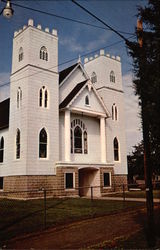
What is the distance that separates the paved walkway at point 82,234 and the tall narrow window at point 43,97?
15.5m

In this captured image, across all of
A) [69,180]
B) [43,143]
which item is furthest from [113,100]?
[69,180]

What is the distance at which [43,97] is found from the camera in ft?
90.9

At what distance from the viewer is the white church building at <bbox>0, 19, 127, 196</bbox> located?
26.4 meters

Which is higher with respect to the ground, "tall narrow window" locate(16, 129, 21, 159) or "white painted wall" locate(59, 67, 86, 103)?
"white painted wall" locate(59, 67, 86, 103)

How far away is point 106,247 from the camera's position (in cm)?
918

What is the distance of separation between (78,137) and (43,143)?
5159mm

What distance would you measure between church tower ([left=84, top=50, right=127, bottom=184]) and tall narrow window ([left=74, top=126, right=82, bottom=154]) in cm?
390

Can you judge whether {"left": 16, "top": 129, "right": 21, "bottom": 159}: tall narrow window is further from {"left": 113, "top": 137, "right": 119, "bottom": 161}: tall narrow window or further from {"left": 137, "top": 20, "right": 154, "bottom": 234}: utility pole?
{"left": 137, "top": 20, "right": 154, "bottom": 234}: utility pole

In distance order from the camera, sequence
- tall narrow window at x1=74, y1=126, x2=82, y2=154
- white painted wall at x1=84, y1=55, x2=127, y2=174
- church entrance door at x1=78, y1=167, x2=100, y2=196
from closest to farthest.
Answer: church entrance door at x1=78, y1=167, x2=100, y2=196 → tall narrow window at x1=74, y1=126, x2=82, y2=154 → white painted wall at x1=84, y1=55, x2=127, y2=174

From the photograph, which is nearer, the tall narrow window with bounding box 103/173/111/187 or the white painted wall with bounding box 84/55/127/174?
the tall narrow window with bounding box 103/173/111/187

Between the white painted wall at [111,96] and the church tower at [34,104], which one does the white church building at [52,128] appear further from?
the white painted wall at [111,96]

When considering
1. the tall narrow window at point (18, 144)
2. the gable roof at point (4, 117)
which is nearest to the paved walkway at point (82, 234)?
the tall narrow window at point (18, 144)

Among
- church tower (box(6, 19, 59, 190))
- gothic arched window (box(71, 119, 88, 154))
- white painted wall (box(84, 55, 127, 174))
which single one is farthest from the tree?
church tower (box(6, 19, 59, 190))

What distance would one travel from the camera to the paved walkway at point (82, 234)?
995cm
